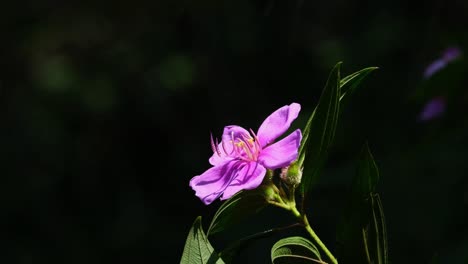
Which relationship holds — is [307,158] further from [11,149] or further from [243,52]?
[11,149]

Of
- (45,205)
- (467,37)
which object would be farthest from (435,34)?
(45,205)

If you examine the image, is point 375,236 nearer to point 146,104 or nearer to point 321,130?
point 321,130

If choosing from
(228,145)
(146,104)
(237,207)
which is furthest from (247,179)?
(146,104)

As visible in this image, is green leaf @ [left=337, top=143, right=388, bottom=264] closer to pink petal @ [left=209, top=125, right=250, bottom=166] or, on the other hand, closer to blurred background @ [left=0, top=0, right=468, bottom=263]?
pink petal @ [left=209, top=125, right=250, bottom=166]

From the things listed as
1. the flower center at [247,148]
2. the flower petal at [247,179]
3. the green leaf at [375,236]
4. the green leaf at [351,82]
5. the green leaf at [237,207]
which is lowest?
the green leaf at [375,236]

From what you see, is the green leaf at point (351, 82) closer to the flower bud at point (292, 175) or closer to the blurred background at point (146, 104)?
the flower bud at point (292, 175)

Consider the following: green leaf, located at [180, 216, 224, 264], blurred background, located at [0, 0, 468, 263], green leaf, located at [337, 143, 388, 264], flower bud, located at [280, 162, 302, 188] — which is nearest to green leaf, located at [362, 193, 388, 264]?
green leaf, located at [337, 143, 388, 264]

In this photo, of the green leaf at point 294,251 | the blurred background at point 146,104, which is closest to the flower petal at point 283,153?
the green leaf at point 294,251
